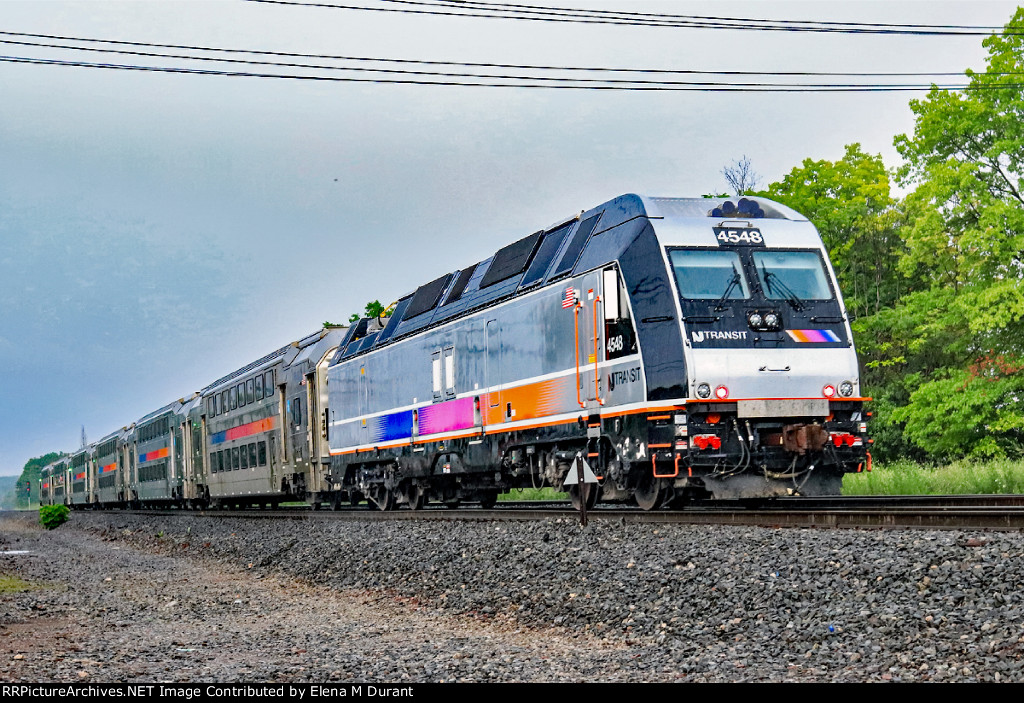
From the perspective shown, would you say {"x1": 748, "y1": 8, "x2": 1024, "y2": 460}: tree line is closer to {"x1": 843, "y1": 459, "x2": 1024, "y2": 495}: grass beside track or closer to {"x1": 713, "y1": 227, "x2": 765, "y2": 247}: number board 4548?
{"x1": 843, "y1": 459, "x2": 1024, "y2": 495}: grass beside track

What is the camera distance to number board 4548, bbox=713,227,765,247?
1417cm

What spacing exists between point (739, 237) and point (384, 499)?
11.2 m

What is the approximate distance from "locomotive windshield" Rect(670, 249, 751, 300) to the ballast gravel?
2960 mm

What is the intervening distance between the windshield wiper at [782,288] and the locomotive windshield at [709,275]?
0.92 ft

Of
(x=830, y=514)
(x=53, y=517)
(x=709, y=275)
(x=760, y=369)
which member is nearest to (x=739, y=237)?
(x=709, y=275)

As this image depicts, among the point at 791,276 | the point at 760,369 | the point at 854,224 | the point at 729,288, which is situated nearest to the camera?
the point at 760,369

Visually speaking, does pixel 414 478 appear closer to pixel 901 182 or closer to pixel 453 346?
pixel 453 346

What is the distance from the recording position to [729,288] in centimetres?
1380

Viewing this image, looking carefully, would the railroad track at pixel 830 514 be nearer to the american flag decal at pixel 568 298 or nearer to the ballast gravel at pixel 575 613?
the ballast gravel at pixel 575 613

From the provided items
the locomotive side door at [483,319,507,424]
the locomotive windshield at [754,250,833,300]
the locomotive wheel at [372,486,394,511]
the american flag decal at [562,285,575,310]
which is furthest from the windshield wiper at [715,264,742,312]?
the locomotive wheel at [372,486,394,511]

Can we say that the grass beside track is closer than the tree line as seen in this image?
Yes

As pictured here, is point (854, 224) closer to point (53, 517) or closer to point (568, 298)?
point (568, 298)

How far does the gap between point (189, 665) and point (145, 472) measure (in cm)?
4075
